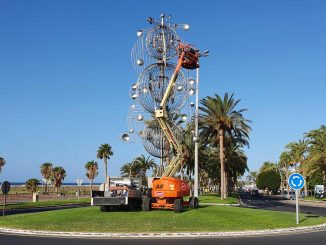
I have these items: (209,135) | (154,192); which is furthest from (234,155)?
(154,192)

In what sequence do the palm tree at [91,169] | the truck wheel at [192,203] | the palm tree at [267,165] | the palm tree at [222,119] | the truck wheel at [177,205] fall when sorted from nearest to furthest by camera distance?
the truck wheel at [177,205], the truck wheel at [192,203], the palm tree at [222,119], the palm tree at [91,169], the palm tree at [267,165]

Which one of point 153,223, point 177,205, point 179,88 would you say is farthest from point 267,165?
point 153,223

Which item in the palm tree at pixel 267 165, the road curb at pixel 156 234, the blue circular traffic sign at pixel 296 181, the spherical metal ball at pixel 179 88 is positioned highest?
the spherical metal ball at pixel 179 88

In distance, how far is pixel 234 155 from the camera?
250ft

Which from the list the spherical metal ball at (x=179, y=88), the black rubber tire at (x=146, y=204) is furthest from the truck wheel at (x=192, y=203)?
the spherical metal ball at (x=179, y=88)

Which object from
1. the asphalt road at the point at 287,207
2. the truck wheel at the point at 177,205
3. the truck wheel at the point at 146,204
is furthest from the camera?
the asphalt road at the point at 287,207

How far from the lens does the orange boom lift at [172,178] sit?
26.2 metres

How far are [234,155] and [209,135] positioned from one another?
1982 cm

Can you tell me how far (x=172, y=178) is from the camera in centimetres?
2636

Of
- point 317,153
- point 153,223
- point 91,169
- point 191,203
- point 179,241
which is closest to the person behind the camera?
point 179,241

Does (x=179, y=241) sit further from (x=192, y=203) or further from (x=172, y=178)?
(x=192, y=203)

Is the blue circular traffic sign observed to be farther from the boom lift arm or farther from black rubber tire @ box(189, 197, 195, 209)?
the boom lift arm

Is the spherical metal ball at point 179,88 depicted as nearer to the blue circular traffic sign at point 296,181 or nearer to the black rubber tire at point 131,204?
the black rubber tire at point 131,204

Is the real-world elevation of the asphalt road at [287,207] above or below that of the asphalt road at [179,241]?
A: below
